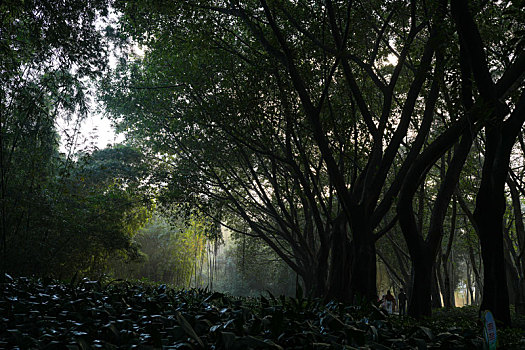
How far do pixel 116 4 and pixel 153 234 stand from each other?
18.6 meters

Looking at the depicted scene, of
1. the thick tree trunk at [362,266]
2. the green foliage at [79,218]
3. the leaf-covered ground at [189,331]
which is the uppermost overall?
the green foliage at [79,218]

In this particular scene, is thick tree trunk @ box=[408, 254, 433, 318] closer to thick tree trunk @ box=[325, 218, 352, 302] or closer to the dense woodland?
the dense woodland

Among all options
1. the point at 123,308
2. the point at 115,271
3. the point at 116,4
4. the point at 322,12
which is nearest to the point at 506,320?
the point at 123,308

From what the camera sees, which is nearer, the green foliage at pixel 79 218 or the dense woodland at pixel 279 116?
the dense woodland at pixel 279 116

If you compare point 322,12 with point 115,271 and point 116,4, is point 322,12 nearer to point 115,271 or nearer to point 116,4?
point 116,4

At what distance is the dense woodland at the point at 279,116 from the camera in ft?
16.7

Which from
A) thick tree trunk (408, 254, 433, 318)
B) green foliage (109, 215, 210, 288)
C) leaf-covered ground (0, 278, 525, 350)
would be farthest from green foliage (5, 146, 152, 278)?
green foliage (109, 215, 210, 288)

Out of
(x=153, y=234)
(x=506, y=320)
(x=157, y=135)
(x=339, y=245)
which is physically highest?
(x=157, y=135)

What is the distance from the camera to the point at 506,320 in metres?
4.64

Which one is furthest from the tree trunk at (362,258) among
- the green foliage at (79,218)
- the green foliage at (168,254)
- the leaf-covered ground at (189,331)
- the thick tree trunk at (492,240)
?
the green foliage at (168,254)

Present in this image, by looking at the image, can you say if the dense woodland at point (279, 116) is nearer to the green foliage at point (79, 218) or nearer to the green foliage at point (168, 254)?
the green foliage at point (79, 218)

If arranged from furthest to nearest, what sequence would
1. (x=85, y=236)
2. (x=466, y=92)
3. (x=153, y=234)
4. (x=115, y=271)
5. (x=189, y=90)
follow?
(x=153, y=234) → (x=115, y=271) → (x=85, y=236) → (x=189, y=90) → (x=466, y=92)

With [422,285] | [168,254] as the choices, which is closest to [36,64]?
[422,285]

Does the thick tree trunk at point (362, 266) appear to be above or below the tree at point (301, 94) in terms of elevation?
below
